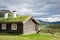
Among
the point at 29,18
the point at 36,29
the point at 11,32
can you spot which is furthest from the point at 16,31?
the point at 36,29

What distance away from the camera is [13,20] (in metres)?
40.9

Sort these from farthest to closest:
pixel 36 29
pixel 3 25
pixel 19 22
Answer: pixel 36 29, pixel 3 25, pixel 19 22

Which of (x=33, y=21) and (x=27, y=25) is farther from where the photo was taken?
(x=33, y=21)

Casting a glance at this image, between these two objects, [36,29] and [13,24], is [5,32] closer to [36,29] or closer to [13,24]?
Result: [13,24]

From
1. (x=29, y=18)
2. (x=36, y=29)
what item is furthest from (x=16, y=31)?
(x=36, y=29)

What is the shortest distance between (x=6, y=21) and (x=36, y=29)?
7.98 m

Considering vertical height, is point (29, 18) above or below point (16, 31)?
above

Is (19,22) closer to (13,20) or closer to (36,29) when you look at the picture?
(13,20)

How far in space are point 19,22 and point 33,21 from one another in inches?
210

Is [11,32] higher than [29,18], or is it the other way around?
[29,18]

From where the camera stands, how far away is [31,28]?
140ft

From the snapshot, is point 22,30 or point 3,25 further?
point 3,25

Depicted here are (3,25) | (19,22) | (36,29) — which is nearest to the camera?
(19,22)

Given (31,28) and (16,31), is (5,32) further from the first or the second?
(31,28)
